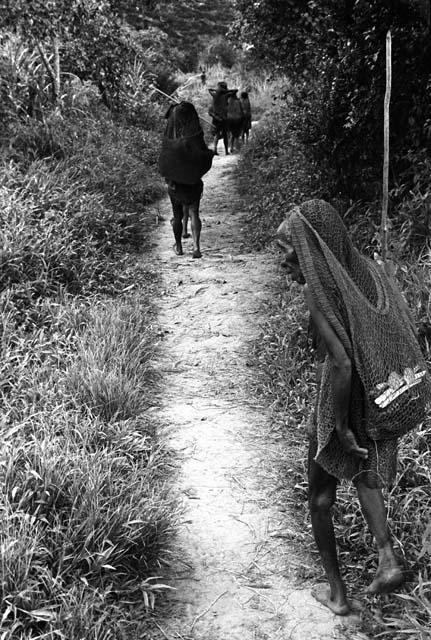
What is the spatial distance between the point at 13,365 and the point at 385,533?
Result: 131 inches

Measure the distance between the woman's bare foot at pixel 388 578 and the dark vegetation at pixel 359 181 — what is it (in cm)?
10

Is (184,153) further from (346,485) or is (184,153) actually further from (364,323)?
(364,323)

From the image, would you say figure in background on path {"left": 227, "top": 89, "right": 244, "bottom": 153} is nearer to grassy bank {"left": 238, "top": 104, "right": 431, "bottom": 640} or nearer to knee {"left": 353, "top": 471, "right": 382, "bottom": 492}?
grassy bank {"left": 238, "top": 104, "right": 431, "bottom": 640}

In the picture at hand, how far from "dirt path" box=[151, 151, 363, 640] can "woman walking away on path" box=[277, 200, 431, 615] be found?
604mm

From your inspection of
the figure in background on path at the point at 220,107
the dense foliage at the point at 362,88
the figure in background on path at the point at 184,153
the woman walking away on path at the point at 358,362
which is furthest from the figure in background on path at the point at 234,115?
the woman walking away on path at the point at 358,362

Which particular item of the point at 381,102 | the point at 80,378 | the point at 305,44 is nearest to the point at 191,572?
the point at 80,378

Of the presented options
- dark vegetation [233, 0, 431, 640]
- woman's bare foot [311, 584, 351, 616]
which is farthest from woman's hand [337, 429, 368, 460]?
woman's bare foot [311, 584, 351, 616]

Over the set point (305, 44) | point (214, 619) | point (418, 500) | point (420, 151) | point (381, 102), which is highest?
point (305, 44)

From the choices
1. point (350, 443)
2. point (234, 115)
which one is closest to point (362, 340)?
point (350, 443)

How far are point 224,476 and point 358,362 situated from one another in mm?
1846

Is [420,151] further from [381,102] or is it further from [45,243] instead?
[45,243]

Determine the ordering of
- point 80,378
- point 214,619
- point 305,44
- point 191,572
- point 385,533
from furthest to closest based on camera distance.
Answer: point 305,44, point 80,378, point 191,572, point 214,619, point 385,533

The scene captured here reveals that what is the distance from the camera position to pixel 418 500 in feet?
11.0

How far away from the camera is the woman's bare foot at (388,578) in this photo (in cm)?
263
